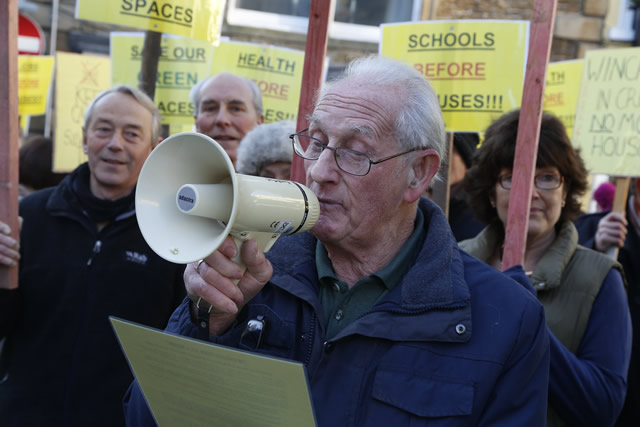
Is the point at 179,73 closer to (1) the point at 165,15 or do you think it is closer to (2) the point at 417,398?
(1) the point at 165,15

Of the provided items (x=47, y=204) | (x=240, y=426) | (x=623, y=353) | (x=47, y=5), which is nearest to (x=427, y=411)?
(x=240, y=426)

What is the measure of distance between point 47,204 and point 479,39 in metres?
2.41

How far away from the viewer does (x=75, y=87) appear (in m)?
5.89

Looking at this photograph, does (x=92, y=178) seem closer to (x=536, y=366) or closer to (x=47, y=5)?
(x=536, y=366)

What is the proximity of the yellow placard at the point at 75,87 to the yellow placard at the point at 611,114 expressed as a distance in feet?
11.5

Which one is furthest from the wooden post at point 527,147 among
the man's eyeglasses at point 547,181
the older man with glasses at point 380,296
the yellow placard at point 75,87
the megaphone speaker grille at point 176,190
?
the yellow placard at point 75,87

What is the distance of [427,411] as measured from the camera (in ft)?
5.86

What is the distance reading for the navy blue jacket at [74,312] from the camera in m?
2.97

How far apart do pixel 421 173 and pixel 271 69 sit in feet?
11.5

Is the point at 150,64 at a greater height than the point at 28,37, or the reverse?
the point at 28,37

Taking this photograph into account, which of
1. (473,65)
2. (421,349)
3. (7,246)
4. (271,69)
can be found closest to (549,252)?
(421,349)

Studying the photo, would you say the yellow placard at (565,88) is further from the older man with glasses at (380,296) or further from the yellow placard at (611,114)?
the older man with glasses at (380,296)

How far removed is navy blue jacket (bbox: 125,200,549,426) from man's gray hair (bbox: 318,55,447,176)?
1.08ft

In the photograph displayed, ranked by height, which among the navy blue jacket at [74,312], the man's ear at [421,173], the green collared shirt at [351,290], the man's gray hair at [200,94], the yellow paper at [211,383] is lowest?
the navy blue jacket at [74,312]
